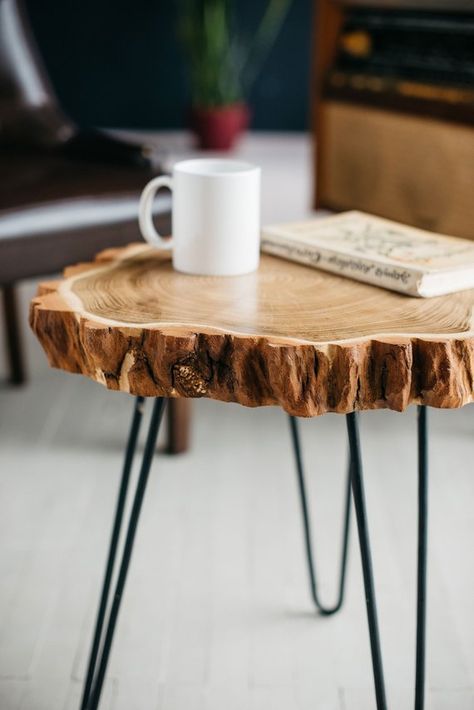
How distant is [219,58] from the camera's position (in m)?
4.67

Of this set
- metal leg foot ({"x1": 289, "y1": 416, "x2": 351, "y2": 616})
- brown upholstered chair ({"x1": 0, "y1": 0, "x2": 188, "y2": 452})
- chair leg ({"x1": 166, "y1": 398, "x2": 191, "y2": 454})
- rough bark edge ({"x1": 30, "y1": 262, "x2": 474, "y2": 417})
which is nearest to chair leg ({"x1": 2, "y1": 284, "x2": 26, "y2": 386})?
brown upholstered chair ({"x1": 0, "y1": 0, "x2": 188, "y2": 452})

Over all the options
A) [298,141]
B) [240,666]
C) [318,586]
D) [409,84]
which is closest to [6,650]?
[240,666]

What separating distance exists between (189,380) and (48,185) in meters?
0.97

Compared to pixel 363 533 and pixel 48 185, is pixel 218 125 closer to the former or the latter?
pixel 48 185

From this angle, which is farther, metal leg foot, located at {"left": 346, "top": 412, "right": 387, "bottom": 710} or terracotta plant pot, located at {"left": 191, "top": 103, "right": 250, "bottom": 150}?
terracotta plant pot, located at {"left": 191, "top": 103, "right": 250, "bottom": 150}

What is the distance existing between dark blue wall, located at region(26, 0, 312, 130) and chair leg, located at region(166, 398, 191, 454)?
153 inches

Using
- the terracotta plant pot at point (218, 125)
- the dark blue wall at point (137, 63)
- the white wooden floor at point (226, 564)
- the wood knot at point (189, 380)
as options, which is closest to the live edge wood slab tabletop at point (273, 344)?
the wood knot at point (189, 380)

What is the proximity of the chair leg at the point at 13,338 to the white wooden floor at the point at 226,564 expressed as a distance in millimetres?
126

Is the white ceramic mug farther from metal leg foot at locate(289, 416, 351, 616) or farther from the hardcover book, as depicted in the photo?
metal leg foot at locate(289, 416, 351, 616)

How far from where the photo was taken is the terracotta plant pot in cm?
476

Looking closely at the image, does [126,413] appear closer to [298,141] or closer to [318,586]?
[318,586]

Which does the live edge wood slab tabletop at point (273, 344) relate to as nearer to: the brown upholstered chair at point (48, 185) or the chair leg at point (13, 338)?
the brown upholstered chair at point (48, 185)

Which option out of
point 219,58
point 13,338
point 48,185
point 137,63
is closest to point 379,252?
point 48,185

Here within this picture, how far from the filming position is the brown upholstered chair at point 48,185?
5.15 feet
